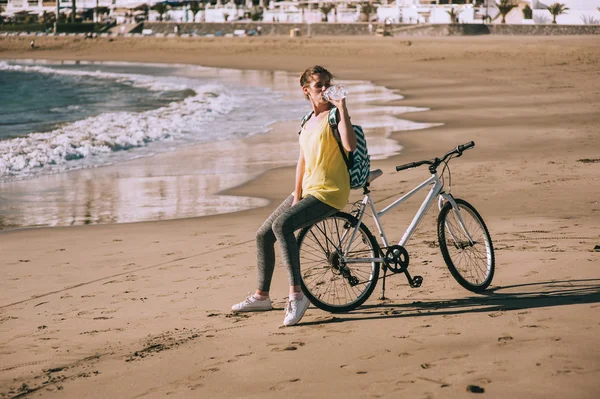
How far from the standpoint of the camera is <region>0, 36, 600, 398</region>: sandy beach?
4453mm

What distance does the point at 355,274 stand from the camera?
19.1ft

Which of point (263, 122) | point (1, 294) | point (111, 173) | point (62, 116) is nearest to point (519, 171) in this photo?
point (111, 173)

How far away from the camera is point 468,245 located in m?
6.12

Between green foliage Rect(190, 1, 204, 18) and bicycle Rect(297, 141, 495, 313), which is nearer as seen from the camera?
bicycle Rect(297, 141, 495, 313)

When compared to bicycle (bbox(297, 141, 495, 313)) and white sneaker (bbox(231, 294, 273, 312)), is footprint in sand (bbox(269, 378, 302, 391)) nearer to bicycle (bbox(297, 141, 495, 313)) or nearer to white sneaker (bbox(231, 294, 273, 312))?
bicycle (bbox(297, 141, 495, 313))

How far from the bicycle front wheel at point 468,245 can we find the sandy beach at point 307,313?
125 millimetres

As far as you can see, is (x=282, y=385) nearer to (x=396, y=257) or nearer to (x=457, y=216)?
(x=396, y=257)

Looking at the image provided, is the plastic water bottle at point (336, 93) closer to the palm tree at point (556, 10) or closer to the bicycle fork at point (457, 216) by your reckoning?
the bicycle fork at point (457, 216)

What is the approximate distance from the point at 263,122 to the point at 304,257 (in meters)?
14.2

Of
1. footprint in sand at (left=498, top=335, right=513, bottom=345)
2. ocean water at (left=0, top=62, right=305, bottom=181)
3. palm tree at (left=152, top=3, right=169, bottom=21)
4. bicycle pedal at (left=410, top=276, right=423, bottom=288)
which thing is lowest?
ocean water at (left=0, top=62, right=305, bottom=181)

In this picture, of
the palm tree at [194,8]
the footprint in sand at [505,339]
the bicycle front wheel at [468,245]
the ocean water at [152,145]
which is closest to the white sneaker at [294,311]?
the bicycle front wheel at [468,245]

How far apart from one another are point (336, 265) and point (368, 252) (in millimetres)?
238

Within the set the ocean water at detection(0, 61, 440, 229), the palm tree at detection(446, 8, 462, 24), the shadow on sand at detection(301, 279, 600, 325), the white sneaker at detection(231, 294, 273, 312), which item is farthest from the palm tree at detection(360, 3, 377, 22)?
the white sneaker at detection(231, 294, 273, 312)

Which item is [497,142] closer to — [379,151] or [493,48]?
[379,151]
